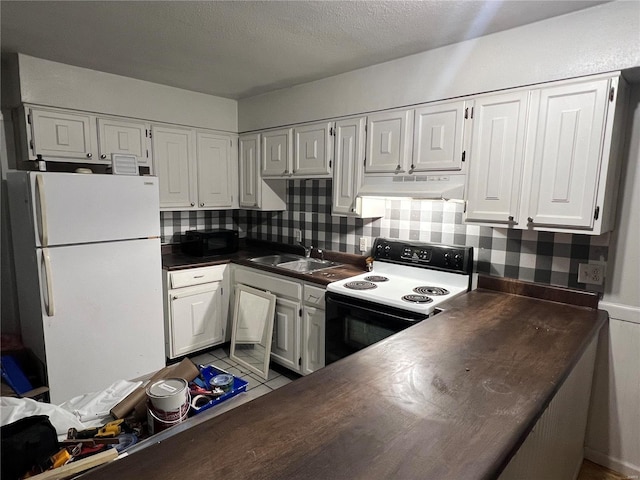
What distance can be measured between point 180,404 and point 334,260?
2.13 m

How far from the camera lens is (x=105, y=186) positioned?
7.97ft

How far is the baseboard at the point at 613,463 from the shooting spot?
1931 mm

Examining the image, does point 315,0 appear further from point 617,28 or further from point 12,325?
point 12,325

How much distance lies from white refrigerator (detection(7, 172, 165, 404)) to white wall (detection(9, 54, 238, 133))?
2.11 feet

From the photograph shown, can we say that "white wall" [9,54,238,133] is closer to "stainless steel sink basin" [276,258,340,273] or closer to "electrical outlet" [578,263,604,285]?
"stainless steel sink basin" [276,258,340,273]

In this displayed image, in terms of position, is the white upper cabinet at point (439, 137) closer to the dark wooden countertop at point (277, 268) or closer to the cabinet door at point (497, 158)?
the cabinet door at point (497, 158)

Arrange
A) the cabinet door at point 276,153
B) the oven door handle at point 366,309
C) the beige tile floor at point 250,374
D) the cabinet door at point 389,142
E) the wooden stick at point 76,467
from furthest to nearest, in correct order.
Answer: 1. the cabinet door at point 276,153
2. the beige tile floor at point 250,374
3. the cabinet door at point 389,142
4. the oven door handle at point 366,309
5. the wooden stick at point 76,467

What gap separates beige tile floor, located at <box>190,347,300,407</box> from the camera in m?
2.76

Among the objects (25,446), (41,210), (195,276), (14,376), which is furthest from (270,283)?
(25,446)

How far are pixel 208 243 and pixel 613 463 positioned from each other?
10.4 feet

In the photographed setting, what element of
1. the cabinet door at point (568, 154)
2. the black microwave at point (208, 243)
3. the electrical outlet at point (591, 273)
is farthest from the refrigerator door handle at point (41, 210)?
the electrical outlet at point (591, 273)

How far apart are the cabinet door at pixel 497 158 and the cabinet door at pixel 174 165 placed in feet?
7.85

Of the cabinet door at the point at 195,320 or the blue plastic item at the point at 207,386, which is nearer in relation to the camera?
the blue plastic item at the point at 207,386

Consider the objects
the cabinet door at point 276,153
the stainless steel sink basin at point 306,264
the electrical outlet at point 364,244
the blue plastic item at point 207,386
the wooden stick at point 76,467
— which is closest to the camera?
the wooden stick at point 76,467
